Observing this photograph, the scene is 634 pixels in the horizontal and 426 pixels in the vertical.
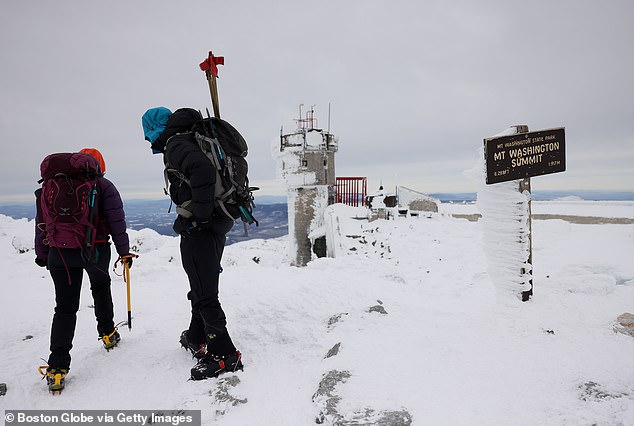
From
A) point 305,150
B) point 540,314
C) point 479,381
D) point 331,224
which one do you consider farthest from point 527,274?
point 305,150

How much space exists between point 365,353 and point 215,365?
1523 mm

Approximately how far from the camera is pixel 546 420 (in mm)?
2330

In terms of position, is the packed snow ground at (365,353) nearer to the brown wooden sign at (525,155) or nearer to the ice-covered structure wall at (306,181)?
the brown wooden sign at (525,155)

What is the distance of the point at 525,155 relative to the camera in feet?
14.9

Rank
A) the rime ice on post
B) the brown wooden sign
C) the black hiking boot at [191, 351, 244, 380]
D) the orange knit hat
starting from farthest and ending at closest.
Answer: the rime ice on post → the brown wooden sign → the orange knit hat → the black hiking boot at [191, 351, 244, 380]

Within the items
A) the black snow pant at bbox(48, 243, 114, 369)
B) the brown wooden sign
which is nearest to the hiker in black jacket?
the black snow pant at bbox(48, 243, 114, 369)

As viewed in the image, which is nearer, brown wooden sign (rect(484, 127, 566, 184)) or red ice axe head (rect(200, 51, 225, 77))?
red ice axe head (rect(200, 51, 225, 77))

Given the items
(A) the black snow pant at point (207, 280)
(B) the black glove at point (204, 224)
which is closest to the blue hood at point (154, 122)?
(B) the black glove at point (204, 224)

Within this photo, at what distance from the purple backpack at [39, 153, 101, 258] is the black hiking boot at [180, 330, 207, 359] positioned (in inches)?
54.9

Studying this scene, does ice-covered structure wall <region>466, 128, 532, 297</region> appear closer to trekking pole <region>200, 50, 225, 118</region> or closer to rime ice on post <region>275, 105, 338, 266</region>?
trekking pole <region>200, 50, 225, 118</region>

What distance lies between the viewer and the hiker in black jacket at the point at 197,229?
3.21m

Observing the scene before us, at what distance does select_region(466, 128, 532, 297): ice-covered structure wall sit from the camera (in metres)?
4.50

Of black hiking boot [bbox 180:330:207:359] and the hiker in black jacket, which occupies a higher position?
the hiker in black jacket

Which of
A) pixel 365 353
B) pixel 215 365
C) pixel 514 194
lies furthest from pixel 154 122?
pixel 514 194
